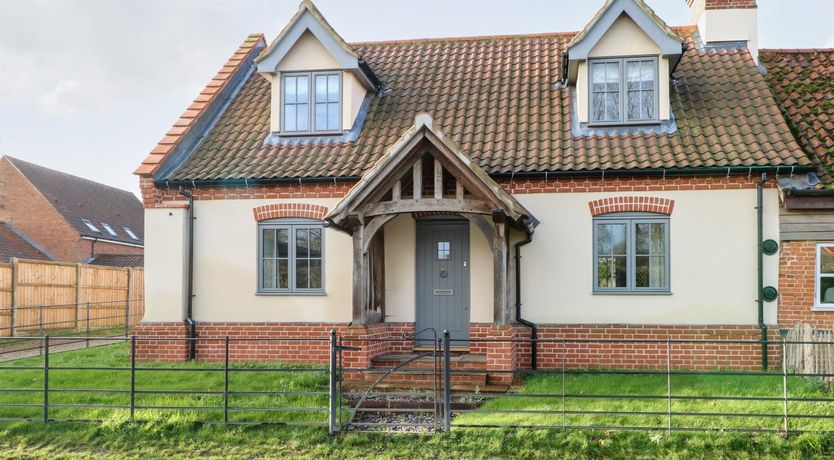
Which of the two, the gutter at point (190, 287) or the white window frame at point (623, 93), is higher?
the white window frame at point (623, 93)

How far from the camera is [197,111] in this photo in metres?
14.8

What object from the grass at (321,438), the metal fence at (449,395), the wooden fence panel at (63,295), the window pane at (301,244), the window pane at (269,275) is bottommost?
the grass at (321,438)

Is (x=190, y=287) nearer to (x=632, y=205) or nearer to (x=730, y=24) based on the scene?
(x=632, y=205)

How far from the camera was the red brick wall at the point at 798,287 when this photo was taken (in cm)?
1195

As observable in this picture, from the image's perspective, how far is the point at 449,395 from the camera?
8539 mm

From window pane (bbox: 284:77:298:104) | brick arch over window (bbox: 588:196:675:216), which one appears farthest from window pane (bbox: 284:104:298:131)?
brick arch over window (bbox: 588:196:675:216)

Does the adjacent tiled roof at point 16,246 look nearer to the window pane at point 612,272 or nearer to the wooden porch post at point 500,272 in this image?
the wooden porch post at point 500,272

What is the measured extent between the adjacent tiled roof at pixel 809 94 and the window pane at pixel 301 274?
936 centimetres

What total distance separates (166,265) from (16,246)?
2169 centimetres

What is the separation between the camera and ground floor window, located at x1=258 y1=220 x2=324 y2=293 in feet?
43.9

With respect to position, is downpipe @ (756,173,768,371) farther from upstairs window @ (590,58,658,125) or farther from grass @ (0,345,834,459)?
upstairs window @ (590,58,658,125)

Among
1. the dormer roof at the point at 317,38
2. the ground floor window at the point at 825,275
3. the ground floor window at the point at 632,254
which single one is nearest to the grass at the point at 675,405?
the ground floor window at the point at 632,254

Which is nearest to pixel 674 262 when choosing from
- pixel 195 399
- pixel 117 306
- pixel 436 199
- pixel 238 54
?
pixel 436 199

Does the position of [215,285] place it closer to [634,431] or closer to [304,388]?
[304,388]
